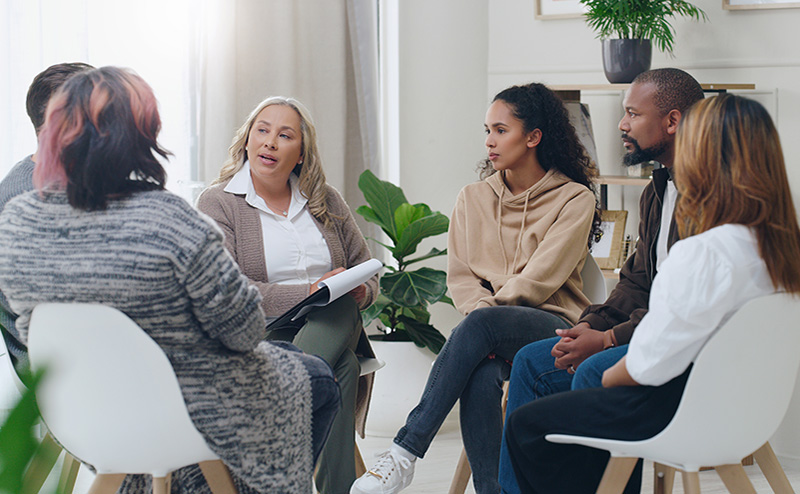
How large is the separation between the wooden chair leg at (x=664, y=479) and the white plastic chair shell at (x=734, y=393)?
0.98ft

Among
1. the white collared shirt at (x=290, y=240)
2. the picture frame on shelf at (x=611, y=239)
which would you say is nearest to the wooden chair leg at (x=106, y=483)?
the white collared shirt at (x=290, y=240)

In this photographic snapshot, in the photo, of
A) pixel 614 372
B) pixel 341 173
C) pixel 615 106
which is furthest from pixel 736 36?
pixel 614 372

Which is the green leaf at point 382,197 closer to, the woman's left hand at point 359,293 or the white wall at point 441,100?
the white wall at point 441,100

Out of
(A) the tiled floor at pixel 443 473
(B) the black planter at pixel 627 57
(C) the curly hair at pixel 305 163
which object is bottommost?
(A) the tiled floor at pixel 443 473

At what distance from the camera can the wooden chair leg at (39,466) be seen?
23 cm

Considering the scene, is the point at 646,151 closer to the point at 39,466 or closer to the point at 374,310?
the point at 374,310

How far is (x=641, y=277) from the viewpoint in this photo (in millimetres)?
2059

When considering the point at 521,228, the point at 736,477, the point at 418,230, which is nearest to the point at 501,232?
the point at 521,228

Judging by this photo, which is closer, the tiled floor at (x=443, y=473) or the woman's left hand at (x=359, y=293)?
the woman's left hand at (x=359, y=293)

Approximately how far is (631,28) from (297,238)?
1.52 meters

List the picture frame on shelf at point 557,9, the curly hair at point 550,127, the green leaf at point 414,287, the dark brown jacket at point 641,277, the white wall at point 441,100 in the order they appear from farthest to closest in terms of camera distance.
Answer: the white wall at point 441,100, the picture frame on shelf at point 557,9, the green leaf at point 414,287, the curly hair at point 550,127, the dark brown jacket at point 641,277

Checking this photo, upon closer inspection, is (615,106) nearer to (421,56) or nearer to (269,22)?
(421,56)

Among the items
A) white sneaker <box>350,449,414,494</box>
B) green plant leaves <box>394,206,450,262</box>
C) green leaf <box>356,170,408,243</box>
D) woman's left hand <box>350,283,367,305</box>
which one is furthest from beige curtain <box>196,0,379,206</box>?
white sneaker <box>350,449,414,494</box>

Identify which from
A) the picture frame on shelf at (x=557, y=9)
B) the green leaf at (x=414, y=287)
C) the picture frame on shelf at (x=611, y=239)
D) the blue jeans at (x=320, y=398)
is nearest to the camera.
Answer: the blue jeans at (x=320, y=398)
